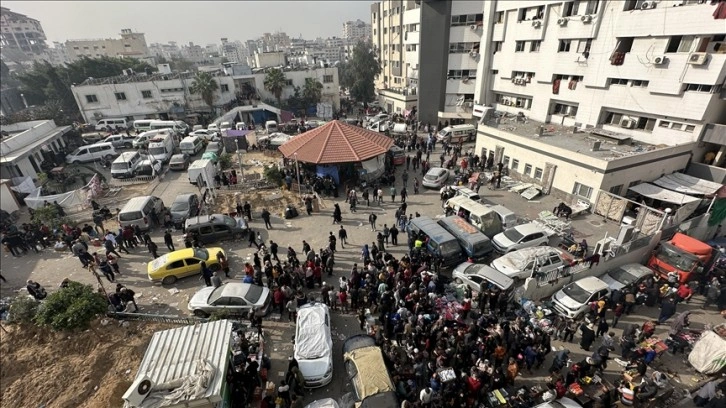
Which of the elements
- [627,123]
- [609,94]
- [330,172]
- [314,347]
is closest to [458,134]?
[609,94]

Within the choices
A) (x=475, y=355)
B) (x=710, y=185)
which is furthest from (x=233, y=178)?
(x=710, y=185)

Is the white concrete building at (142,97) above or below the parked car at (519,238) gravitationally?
above

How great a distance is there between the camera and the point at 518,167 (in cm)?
2447

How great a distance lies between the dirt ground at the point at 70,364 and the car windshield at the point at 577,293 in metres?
15.7

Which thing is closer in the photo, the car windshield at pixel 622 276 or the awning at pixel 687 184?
the car windshield at pixel 622 276

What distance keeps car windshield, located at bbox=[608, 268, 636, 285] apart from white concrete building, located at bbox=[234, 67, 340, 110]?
4170 cm

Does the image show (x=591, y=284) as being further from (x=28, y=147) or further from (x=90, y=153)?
(x=28, y=147)

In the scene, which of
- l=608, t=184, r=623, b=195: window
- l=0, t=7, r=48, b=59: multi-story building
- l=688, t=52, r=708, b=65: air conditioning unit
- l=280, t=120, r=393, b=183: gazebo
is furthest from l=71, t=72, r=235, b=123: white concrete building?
l=0, t=7, r=48, b=59: multi-story building

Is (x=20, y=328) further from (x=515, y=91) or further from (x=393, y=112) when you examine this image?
(x=393, y=112)

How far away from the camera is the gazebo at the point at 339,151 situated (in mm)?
23253

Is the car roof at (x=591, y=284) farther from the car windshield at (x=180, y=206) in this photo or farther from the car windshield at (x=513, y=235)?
the car windshield at (x=180, y=206)

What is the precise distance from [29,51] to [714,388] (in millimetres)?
191973

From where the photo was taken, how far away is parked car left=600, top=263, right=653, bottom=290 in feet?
45.2

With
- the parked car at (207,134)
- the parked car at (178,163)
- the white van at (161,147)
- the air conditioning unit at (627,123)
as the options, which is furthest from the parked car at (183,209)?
the air conditioning unit at (627,123)
